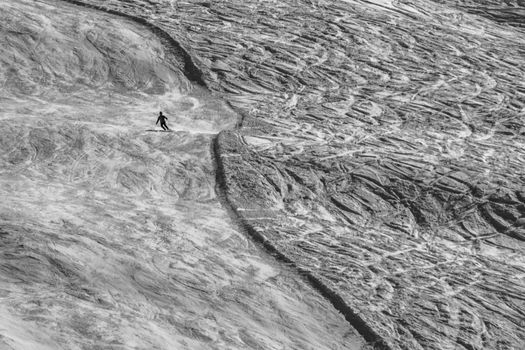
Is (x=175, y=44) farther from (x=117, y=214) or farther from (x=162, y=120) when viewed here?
(x=117, y=214)

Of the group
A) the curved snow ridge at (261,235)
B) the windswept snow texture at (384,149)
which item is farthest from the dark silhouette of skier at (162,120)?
the windswept snow texture at (384,149)

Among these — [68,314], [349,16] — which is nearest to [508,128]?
[349,16]

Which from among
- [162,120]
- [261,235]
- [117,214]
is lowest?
[261,235]

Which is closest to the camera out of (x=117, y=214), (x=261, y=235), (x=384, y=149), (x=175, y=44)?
(x=117, y=214)

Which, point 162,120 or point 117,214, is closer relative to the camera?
point 117,214

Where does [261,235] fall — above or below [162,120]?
below

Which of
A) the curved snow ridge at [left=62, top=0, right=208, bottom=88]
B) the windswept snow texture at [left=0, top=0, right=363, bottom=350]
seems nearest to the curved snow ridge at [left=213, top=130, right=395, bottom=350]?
the windswept snow texture at [left=0, top=0, right=363, bottom=350]

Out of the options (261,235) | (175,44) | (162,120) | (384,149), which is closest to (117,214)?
(261,235)

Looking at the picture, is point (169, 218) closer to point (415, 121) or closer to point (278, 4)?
point (415, 121)
